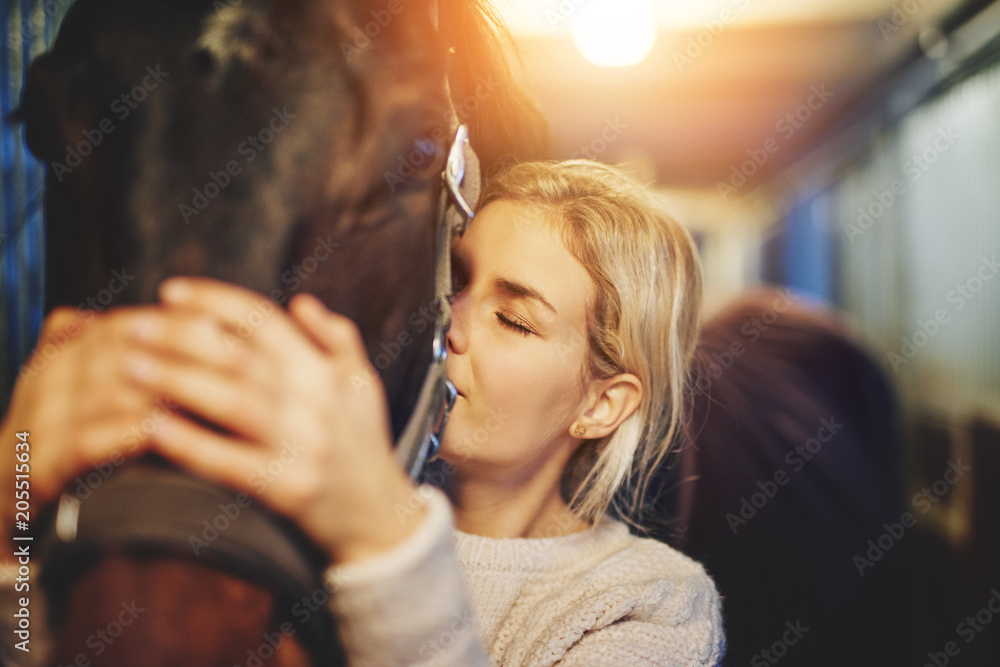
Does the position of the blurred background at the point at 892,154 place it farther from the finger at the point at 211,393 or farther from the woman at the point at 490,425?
the finger at the point at 211,393

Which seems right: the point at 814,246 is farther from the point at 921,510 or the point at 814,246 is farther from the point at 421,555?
the point at 421,555

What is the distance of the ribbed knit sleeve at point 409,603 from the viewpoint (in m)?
0.26

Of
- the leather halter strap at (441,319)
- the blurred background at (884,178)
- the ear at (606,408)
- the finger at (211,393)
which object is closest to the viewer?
the finger at (211,393)

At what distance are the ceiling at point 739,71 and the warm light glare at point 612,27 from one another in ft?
0.14

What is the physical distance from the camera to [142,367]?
0.24m

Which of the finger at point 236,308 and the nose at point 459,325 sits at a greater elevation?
the finger at point 236,308

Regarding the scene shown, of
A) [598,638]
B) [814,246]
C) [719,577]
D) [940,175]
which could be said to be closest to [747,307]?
[719,577]

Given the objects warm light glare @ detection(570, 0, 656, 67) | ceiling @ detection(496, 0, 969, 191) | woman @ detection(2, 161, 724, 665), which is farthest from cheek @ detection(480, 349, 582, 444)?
warm light glare @ detection(570, 0, 656, 67)

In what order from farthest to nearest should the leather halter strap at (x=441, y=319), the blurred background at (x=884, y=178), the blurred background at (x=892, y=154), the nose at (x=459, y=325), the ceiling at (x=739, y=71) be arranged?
the ceiling at (x=739, y=71) < the blurred background at (x=892, y=154) < the blurred background at (x=884, y=178) < the nose at (x=459, y=325) < the leather halter strap at (x=441, y=319)

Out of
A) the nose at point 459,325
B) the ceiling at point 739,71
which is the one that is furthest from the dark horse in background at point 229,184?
the ceiling at point 739,71

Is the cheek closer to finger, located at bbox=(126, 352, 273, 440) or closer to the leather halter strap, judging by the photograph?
the leather halter strap

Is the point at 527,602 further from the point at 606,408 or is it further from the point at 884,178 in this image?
the point at 884,178

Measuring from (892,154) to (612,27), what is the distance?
3.71ft

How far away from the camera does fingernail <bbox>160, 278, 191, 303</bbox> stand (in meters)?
0.25
